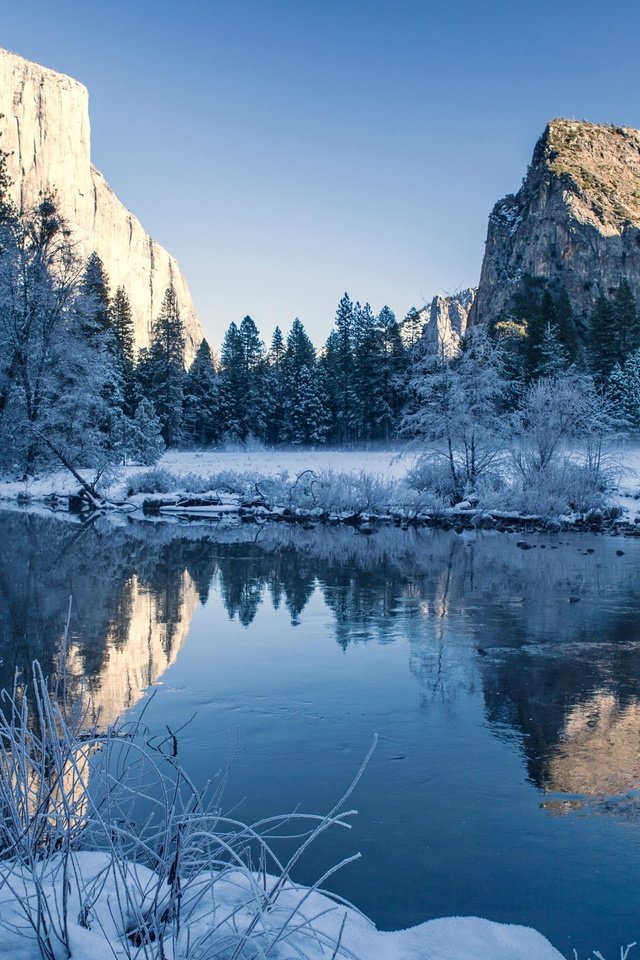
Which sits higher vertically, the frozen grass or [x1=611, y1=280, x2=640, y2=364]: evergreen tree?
[x1=611, y1=280, x2=640, y2=364]: evergreen tree

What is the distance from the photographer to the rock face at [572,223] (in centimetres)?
8350

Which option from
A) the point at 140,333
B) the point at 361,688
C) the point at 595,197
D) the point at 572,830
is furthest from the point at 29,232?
the point at 140,333

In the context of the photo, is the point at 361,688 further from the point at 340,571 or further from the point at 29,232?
the point at 29,232

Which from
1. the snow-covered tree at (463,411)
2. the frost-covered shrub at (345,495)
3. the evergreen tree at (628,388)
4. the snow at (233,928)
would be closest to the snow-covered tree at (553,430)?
the snow-covered tree at (463,411)

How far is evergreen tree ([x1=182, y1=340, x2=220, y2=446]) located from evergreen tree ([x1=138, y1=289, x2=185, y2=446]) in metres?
1.22

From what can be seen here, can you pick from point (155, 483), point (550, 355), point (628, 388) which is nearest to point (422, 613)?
point (155, 483)

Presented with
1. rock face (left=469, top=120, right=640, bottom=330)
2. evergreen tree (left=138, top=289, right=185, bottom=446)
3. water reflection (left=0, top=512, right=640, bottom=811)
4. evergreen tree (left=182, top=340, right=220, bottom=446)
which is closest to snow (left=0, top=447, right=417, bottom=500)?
evergreen tree (left=138, top=289, right=185, bottom=446)

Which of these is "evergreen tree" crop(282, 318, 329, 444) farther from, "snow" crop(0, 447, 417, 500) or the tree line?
"snow" crop(0, 447, 417, 500)

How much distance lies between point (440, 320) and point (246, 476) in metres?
129

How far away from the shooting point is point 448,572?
46.9 ft

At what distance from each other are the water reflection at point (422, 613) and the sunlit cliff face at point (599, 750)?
15 mm

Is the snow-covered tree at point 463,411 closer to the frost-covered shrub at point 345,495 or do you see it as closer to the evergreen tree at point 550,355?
the frost-covered shrub at point 345,495

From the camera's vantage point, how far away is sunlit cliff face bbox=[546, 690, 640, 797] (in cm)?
489

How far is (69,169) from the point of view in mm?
130875
